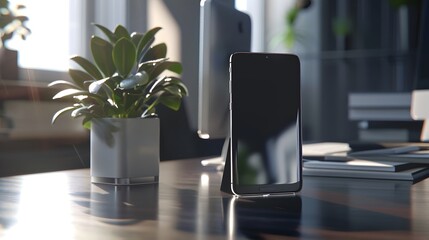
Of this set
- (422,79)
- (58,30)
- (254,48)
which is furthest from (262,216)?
(254,48)

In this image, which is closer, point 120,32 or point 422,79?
point 120,32

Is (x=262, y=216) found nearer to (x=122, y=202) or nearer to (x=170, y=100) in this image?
(x=122, y=202)

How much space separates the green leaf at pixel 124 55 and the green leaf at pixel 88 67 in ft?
0.22

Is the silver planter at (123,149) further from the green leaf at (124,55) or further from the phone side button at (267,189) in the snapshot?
the phone side button at (267,189)

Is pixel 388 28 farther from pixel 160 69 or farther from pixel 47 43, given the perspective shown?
pixel 160 69

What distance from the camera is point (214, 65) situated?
1.40 meters

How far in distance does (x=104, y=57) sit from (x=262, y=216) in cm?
48

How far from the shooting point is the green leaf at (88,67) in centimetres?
103

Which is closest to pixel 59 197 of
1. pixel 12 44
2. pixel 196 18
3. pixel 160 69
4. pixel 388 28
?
pixel 160 69

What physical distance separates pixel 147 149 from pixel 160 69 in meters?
0.15

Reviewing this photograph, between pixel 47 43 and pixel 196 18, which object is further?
pixel 196 18

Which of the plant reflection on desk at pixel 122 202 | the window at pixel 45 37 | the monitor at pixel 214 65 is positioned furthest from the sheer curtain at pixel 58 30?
the plant reflection on desk at pixel 122 202

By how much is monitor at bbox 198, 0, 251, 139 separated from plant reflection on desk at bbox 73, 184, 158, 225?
1.36 feet

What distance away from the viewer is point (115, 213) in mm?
703
